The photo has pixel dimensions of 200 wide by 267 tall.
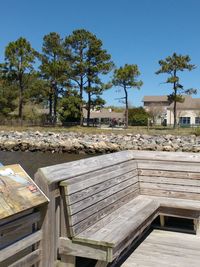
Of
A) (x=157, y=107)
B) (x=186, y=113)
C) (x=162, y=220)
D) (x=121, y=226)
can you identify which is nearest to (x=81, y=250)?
(x=121, y=226)

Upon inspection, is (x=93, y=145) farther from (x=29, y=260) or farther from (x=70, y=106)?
(x=29, y=260)

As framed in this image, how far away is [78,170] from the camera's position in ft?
13.3

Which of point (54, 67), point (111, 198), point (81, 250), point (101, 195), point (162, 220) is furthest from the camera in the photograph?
point (54, 67)

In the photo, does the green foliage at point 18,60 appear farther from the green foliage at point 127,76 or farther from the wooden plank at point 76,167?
the wooden plank at point 76,167

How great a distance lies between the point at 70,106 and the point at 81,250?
43819mm

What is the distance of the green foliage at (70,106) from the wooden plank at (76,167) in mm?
41759

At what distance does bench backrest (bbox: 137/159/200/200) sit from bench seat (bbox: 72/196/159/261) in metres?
0.33

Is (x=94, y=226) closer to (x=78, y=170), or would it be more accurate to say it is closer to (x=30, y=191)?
(x=78, y=170)

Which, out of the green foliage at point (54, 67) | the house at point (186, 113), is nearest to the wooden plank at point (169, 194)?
the green foliage at point (54, 67)

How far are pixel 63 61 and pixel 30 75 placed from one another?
604cm

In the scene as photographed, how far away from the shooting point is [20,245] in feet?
10.3

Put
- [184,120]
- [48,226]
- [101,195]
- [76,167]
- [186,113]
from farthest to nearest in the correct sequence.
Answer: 1. [184,120]
2. [186,113]
3. [101,195]
4. [76,167]
5. [48,226]

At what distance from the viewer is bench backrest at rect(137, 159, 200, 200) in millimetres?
5590

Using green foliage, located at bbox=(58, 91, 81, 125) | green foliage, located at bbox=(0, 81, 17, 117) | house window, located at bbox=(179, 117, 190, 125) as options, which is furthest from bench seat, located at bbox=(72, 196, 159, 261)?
house window, located at bbox=(179, 117, 190, 125)
